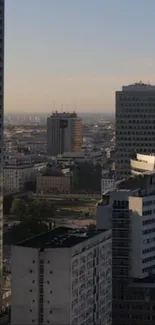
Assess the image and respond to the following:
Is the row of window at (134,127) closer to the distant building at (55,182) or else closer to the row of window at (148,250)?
the distant building at (55,182)

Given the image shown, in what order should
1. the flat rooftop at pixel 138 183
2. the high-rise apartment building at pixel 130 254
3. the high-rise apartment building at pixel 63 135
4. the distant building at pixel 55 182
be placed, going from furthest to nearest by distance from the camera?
the high-rise apartment building at pixel 63 135
the distant building at pixel 55 182
the flat rooftop at pixel 138 183
the high-rise apartment building at pixel 130 254

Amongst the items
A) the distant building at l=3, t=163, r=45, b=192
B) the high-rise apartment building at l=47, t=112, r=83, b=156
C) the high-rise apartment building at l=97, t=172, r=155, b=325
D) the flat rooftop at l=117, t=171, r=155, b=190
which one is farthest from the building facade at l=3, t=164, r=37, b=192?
the high-rise apartment building at l=97, t=172, r=155, b=325

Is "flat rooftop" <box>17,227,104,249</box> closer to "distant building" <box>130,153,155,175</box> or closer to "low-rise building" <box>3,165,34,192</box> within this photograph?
"distant building" <box>130,153,155,175</box>

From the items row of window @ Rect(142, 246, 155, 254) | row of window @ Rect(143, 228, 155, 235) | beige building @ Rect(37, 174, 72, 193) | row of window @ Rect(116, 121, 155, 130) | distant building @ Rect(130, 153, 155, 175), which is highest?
row of window @ Rect(116, 121, 155, 130)

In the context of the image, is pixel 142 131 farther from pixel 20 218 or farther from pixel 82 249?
pixel 82 249

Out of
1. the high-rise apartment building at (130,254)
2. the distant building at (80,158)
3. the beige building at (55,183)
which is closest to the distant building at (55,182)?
the beige building at (55,183)

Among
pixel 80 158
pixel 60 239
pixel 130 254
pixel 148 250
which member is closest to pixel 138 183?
pixel 148 250
